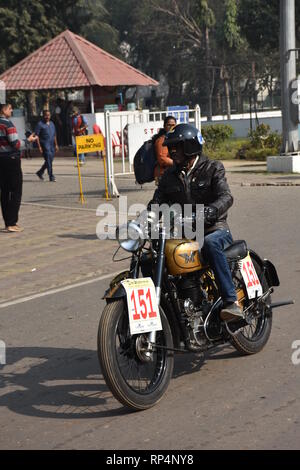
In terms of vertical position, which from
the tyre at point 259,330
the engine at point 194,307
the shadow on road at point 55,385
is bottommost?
the shadow on road at point 55,385

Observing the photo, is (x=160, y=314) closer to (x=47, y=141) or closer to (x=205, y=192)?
(x=205, y=192)

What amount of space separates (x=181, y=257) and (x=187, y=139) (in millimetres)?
835

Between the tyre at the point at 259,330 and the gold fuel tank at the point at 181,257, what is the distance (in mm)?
889

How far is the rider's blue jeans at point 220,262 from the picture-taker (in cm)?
590

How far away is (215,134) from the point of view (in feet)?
97.0

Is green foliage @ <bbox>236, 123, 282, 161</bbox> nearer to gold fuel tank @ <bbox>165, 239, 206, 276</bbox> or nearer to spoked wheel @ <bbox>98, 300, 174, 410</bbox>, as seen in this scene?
gold fuel tank @ <bbox>165, 239, 206, 276</bbox>

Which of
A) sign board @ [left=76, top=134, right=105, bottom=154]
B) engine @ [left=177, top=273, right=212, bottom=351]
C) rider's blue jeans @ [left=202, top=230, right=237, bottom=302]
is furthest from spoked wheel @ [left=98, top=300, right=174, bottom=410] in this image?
sign board @ [left=76, top=134, right=105, bottom=154]

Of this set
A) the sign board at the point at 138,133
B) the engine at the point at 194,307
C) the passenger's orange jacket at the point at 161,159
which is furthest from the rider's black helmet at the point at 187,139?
the sign board at the point at 138,133

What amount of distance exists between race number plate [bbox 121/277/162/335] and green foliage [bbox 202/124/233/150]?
24359 millimetres

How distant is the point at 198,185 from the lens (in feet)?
20.4

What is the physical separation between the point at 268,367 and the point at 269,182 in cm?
1348

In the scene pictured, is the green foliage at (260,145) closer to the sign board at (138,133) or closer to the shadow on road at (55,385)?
the sign board at (138,133)

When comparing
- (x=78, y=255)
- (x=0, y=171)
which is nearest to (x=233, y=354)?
(x=78, y=255)

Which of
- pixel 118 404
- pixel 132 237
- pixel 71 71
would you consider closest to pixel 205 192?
pixel 132 237
